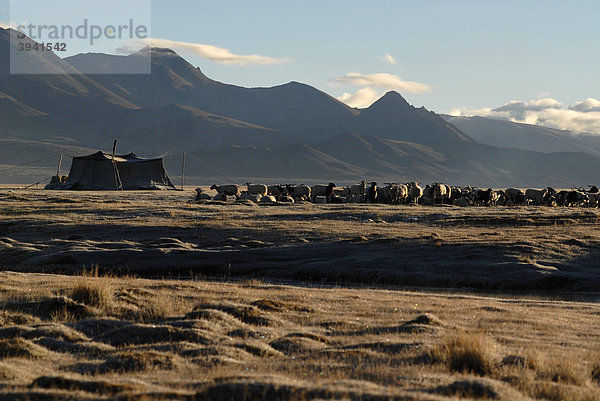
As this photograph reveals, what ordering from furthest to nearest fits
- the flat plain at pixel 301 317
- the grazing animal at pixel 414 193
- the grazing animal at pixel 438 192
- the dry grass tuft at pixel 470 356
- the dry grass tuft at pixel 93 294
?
1. the grazing animal at pixel 438 192
2. the grazing animal at pixel 414 193
3. the dry grass tuft at pixel 93 294
4. the dry grass tuft at pixel 470 356
5. the flat plain at pixel 301 317

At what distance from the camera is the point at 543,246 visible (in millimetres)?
27047

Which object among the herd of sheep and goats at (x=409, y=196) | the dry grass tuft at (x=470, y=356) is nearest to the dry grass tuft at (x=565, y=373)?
the dry grass tuft at (x=470, y=356)

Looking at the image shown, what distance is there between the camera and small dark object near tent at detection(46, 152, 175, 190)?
71.2 metres

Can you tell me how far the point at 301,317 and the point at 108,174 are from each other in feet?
205

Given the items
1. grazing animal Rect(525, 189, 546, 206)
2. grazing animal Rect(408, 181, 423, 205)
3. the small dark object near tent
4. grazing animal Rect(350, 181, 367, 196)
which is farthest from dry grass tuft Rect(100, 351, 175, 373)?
the small dark object near tent

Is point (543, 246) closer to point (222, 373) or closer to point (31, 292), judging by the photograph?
point (31, 292)

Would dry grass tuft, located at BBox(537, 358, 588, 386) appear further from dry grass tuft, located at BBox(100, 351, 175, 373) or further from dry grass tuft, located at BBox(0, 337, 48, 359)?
dry grass tuft, located at BBox(0, 337, 48, 359)

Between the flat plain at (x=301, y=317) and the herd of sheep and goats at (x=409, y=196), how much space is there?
23.0 metres

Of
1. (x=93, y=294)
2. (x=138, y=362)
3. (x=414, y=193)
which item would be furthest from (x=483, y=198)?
(x=138, y=362)

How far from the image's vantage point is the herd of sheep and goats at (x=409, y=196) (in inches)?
2158

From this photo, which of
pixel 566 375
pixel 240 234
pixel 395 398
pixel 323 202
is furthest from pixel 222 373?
pixel 323 202

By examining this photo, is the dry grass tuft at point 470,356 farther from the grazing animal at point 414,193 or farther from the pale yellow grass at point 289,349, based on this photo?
the grazing animal at point 414,193

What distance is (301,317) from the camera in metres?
13.1

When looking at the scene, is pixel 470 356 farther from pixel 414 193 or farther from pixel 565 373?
pixel 414 193
